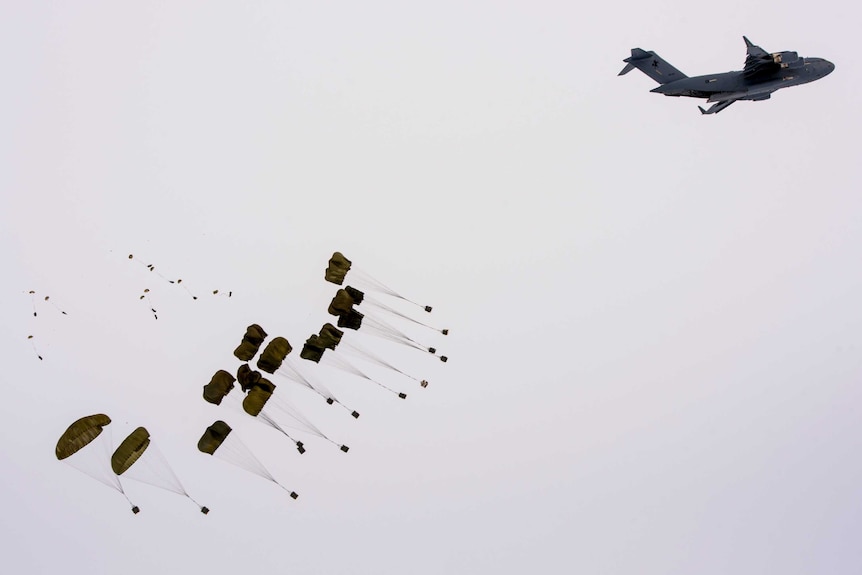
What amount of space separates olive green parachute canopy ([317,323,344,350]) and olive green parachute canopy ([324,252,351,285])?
2.48 metres

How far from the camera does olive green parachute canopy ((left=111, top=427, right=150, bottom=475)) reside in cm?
2633

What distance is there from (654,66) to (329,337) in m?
25.7

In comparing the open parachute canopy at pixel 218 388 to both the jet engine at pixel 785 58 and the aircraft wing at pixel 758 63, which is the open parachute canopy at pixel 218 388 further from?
the jet engine at pixel 785 58

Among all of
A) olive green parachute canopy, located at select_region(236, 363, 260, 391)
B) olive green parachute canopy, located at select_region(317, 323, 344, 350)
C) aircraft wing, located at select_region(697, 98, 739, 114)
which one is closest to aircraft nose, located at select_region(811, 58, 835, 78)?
aircraft wing, located at select_region(697, 98, 739, 114)

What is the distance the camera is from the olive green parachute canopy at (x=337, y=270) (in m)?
28.7

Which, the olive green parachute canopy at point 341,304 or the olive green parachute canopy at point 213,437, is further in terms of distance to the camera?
the olive green parachute canopy at point 341,304

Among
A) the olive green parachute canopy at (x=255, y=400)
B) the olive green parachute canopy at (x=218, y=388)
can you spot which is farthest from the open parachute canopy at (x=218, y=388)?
the olive green parachute canopy at (x=255, y=400)

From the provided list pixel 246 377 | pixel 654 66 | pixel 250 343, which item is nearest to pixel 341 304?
pixel 250 343

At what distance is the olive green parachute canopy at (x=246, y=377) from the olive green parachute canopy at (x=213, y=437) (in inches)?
87.1

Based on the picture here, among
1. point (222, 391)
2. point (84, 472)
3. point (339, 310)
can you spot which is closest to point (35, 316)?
point (84, 472)

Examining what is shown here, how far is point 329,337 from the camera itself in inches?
1098

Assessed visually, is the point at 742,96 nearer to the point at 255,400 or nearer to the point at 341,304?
the point at 341,304

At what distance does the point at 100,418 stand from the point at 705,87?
37.9 meters

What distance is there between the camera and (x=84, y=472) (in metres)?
29.8
